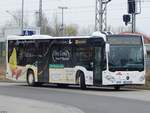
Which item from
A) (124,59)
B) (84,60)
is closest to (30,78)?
(84,60)

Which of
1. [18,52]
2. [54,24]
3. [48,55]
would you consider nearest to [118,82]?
[48,55]

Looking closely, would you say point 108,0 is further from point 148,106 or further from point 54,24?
point 54,24

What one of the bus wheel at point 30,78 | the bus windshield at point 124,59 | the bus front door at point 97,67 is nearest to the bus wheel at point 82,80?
the bus front door at point 97,67

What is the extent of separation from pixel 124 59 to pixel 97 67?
1.44 m

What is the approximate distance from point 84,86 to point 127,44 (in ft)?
10.6

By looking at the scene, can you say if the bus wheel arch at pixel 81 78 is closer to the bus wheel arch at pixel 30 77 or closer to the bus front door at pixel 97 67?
the bus front door at pixel 97 67

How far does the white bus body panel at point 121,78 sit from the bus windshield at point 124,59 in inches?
8.2

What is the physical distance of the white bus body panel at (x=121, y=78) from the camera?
28297 mm

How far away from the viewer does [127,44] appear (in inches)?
1136

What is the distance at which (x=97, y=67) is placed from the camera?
2889 centimetres

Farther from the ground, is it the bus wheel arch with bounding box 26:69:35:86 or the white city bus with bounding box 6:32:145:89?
the white city bus with bounding box 6:32:145:89

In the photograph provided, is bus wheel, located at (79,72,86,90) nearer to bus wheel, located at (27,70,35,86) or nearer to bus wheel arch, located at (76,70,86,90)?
bus wheel arch, located at (76,70,86,90)

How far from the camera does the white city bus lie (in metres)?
28.5

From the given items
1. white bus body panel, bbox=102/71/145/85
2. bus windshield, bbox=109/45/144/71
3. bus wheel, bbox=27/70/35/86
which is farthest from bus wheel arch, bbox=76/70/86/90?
bus wheel, bbox=27/70/35/86
